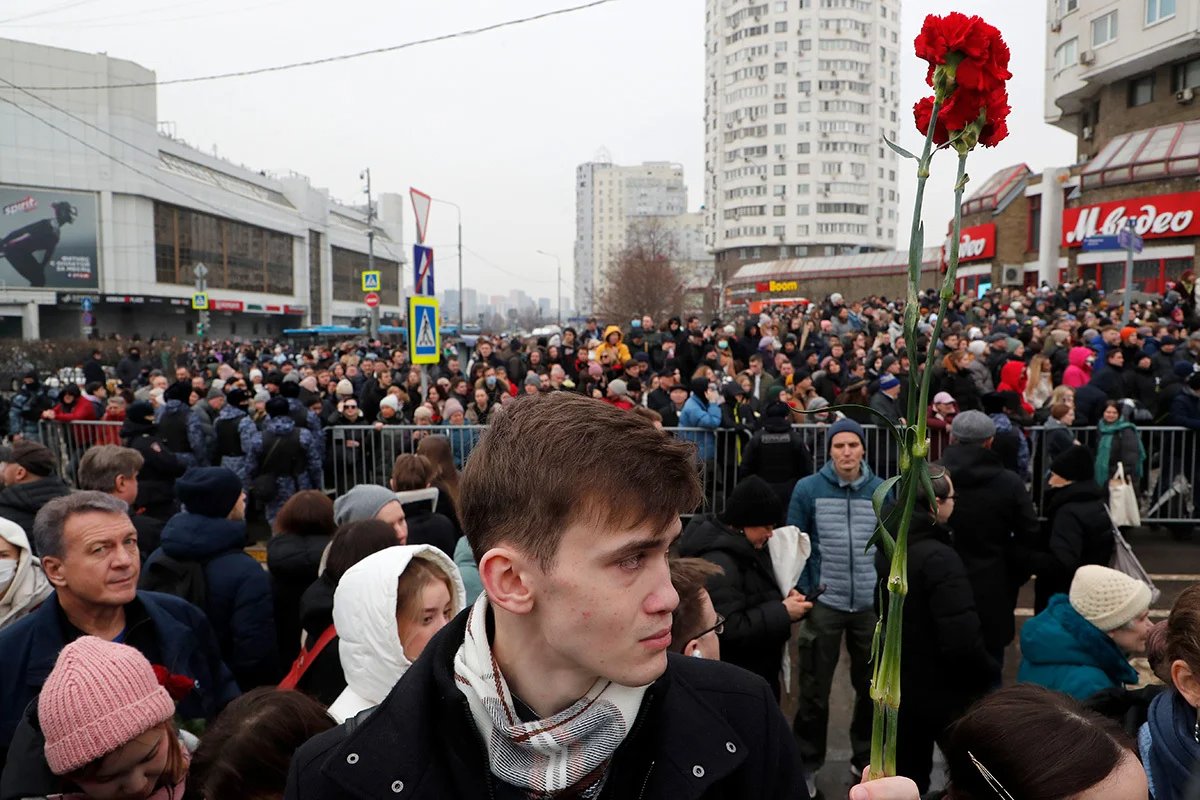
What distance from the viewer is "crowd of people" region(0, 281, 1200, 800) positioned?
141cm

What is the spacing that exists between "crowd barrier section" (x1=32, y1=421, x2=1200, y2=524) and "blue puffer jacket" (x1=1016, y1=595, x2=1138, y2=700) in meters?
4.56

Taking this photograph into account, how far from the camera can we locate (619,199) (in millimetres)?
168250

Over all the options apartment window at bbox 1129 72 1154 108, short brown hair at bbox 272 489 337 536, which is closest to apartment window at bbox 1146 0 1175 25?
apartment window at bbox 1129 72 1154 108

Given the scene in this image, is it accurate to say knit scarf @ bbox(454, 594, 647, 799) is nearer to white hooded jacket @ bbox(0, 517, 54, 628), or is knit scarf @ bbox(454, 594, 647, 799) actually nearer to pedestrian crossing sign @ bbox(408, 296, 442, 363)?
white hooded jacket @ bbox(0, 517, 54, 628)

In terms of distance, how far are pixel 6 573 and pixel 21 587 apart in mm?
88

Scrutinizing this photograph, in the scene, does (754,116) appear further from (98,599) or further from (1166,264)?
(98,599)

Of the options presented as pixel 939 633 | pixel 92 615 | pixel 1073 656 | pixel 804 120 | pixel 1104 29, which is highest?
pixel 804 120

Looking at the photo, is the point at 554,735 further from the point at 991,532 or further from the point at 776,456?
the point at 776,456

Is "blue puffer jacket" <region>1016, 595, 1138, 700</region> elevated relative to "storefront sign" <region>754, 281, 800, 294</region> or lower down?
lower down

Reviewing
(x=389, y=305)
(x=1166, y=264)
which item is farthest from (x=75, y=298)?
(x=1166, y=264)

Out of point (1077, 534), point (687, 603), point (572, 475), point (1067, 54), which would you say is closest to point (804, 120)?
point (1067, 54)

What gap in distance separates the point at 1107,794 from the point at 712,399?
26.6 feet

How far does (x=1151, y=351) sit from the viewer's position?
1158cm

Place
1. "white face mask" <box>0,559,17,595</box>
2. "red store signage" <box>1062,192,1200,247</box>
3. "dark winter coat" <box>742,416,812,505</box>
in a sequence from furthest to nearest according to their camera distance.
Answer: "red store signage" <box>1062,192,1200,247</box> < "dark winter coat" <box>742,416,812,505</box> < "white face mask" <box>0,559,17,595</box>
